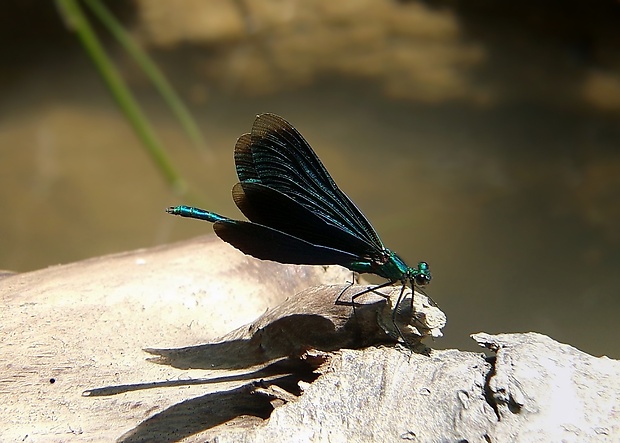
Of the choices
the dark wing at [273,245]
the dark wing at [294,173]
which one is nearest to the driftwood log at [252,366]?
the dark wing at [273,245]

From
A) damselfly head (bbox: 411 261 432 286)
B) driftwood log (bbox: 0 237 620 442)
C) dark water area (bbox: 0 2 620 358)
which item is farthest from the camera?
dark water area (bbox: 0 2 620 358)

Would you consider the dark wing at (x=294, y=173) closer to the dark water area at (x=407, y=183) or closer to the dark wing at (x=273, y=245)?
the dark wing at (x=273, y=245)

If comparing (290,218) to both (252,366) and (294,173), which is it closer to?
(294,173)

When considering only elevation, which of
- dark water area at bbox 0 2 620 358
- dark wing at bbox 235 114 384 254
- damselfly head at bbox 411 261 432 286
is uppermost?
dark water area at bbox 0 2 620 358

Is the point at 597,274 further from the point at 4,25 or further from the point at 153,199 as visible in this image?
the point at 4,25

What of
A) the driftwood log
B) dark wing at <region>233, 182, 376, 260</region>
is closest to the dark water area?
the driftwood log

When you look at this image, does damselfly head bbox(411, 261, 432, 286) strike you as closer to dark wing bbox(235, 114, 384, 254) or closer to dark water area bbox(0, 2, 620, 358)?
dark wing bbox(235, 114, 384, 254)
